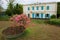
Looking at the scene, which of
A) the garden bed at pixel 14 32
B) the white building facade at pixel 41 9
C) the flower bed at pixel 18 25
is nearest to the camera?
the garden bed at pixel 14 32

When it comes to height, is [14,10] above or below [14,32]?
below

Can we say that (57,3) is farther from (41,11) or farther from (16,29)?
(16,29)

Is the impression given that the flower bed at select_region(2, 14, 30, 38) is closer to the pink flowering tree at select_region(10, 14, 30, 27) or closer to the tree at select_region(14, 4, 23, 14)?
the pink flowering tree at select_region(10, 14, 30, 27)

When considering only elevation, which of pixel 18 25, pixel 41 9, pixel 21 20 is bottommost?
pixel 41 9

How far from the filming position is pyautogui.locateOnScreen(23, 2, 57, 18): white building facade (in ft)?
127

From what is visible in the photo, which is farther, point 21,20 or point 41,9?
point 41,9

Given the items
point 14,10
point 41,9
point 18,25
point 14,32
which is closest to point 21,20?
point 18,25

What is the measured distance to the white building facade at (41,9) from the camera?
127 ft

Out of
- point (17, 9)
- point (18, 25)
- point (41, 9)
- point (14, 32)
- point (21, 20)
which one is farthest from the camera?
point (17, 9)

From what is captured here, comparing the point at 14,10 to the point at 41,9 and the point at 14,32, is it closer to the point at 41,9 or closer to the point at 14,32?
the point at 41,9

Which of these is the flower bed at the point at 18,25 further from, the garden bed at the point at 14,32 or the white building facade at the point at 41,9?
the white building facade at the point at 41,9

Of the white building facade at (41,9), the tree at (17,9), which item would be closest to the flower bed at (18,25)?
the white building facade at (41,9)

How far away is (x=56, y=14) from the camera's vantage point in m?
38.7

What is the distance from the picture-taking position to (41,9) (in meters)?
40.2
